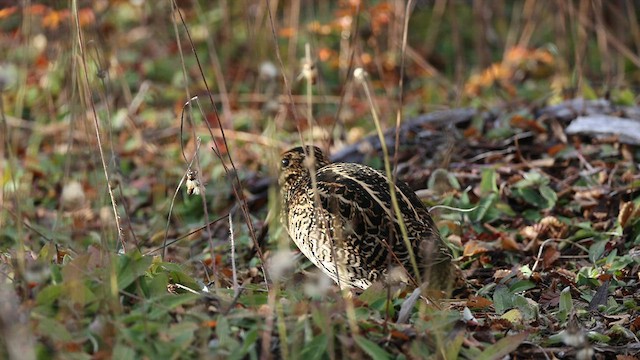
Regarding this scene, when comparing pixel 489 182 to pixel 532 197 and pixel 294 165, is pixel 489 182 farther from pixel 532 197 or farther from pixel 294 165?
pixel 294 165

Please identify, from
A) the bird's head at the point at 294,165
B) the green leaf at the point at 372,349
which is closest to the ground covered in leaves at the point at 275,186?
the green leaf at the point at 372,349

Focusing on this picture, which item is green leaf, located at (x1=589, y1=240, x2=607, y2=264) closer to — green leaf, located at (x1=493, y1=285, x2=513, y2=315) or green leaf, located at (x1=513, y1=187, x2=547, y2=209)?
green leaf, located at (x1=513, y1=187, x2=547, y2=209)

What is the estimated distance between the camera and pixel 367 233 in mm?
4434

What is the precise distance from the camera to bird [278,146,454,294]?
171 inches

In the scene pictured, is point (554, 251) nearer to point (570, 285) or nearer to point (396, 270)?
point (570, 285)

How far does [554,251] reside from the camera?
5.05m

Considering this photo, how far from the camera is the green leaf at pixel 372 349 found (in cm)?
327

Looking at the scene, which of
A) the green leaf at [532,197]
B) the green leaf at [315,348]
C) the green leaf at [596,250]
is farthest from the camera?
the green leaf at [532,197]

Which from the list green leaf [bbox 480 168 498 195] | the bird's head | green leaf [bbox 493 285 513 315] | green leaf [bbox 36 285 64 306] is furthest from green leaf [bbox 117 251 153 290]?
green leaf [bbox 480 168 498 195]

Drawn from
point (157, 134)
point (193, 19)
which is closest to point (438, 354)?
point (157, 134)

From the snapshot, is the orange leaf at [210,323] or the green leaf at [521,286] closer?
the orange leaf at [210,323]

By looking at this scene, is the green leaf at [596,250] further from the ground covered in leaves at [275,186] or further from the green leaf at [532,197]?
the green leaf at [532,197]

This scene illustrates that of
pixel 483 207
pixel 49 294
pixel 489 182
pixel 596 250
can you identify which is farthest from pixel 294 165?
pixel 49 294

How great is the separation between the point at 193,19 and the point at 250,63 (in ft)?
5.37
